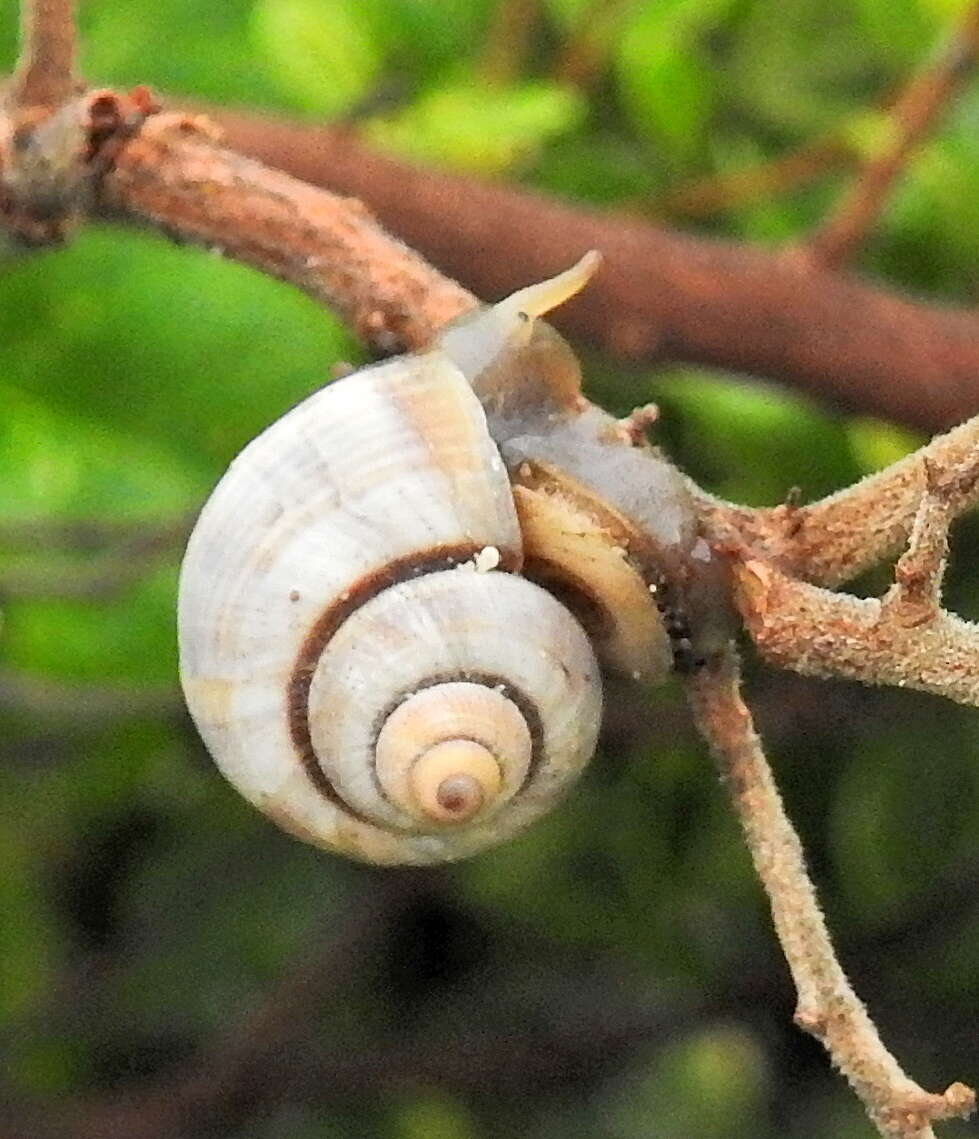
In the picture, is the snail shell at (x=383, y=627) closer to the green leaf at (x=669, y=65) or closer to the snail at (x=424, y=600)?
the snail at (x=424, y=600)

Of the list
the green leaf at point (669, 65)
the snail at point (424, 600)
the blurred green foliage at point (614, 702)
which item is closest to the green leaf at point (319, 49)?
the blurred green foliage at point (614, 702)

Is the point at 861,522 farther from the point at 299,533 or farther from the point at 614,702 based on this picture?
the point at 614,702

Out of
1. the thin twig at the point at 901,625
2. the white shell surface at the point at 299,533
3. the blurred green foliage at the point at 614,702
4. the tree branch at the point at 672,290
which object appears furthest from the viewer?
the blurred green foliage at the point at 614,702

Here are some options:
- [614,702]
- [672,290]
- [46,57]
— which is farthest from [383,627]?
[614,702]

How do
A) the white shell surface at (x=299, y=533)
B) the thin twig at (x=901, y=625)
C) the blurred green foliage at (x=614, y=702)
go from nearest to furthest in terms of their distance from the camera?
the thin twig at (x=901, y=625) < the white shell surface at (x=299, y=533) < the blurred green foliage at (x=614, y=702)

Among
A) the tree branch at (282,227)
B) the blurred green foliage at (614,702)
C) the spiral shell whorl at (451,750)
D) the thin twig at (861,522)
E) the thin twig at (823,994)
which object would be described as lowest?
the blurred green foliage at (614,702)

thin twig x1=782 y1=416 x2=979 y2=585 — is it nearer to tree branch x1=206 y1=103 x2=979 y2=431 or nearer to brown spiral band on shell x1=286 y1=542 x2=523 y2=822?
→ brown spiral band on shell x1=286 y1=542 x2=523 y2=822
